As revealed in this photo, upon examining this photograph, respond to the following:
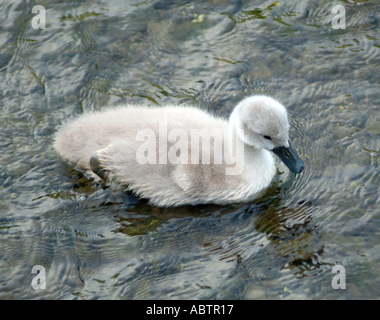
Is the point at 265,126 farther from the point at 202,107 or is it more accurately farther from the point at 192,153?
the point at 202,107

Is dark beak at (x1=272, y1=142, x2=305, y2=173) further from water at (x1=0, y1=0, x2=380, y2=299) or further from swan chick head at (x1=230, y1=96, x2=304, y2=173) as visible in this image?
water at (x1=0, y1=0, x2=380, y2=299)

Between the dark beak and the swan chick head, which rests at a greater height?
the swan chick head

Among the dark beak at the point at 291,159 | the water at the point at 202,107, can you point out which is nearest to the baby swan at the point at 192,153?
the dark beak at the point at 291,159

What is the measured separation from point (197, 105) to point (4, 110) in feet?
7.72

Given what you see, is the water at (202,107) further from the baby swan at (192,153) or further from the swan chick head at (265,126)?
the swan chick head at (265,126)

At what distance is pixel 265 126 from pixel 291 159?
46 centimetres

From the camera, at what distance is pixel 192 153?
4320 millimetres

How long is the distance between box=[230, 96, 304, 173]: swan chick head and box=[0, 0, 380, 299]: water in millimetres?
416

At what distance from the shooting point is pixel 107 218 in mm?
4336

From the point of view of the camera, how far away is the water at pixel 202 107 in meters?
3.77

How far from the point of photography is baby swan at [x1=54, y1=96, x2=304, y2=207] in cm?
431

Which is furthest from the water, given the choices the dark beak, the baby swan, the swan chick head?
the swan chick head

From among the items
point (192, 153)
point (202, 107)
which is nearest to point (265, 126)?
point (192, 153)
